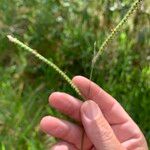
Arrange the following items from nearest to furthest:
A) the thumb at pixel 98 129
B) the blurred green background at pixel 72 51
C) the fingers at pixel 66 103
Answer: the thumb at pixel 98 129
the fingers at pixel 66 103
the blurred green background at pixel 72 51

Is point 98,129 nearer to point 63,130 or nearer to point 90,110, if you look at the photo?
point 90,110

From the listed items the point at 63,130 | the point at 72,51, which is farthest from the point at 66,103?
the point at 72,51

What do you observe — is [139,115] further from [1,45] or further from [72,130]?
[1,45]

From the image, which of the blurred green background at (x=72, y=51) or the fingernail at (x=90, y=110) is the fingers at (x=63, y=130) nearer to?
the fingernail at (x=90, y=110)

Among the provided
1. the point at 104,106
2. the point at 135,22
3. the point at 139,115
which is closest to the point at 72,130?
the point at 104,106

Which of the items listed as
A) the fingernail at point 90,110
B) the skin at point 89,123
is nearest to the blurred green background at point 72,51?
the skin at point 89,123

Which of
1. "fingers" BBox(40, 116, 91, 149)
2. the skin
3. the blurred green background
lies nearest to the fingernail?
the skin

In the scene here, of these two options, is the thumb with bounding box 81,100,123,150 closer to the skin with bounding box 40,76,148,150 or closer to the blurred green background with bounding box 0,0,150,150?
the skin with bounding box 40,76,148,150

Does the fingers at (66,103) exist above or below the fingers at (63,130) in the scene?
above
